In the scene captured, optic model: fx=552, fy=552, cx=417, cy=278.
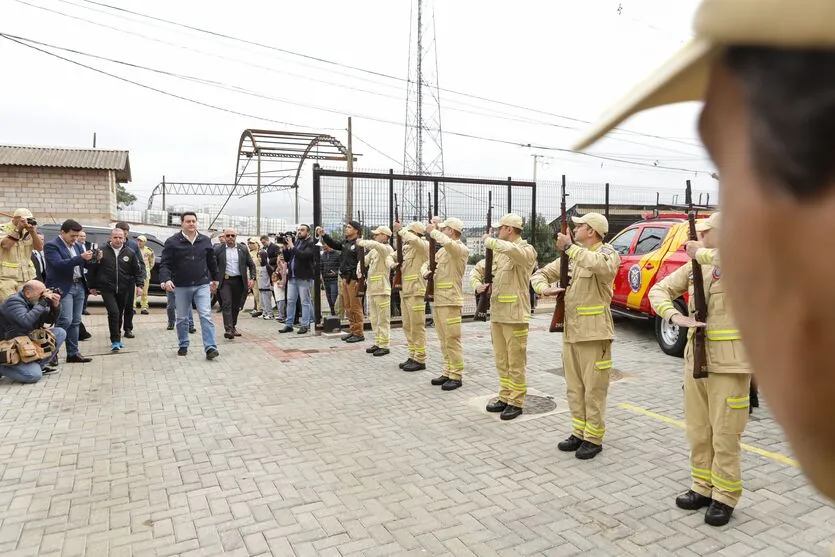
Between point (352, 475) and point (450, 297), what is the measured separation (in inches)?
120

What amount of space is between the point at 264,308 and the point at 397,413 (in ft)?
26.1

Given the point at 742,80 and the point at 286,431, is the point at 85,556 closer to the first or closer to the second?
the point at 286,431

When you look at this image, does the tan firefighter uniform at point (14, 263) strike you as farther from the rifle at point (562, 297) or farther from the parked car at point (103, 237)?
the rifle at point (562, 297)

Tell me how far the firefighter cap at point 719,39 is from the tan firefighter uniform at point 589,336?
4005 mm

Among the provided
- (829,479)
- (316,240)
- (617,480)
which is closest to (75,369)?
(316,240)

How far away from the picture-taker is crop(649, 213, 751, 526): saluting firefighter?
342cm

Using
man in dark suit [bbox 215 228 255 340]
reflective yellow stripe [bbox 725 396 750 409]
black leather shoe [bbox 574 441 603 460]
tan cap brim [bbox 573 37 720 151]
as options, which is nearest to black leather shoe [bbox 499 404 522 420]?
black leather shoe [bbox 574 441 603 460]

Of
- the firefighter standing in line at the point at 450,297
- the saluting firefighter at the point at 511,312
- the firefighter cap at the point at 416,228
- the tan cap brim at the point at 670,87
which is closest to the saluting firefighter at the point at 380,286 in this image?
the firefighter cap at the point at 416,228

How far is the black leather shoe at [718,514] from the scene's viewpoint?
3.40m

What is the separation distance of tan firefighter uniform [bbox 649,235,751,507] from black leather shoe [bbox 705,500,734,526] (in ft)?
0.13

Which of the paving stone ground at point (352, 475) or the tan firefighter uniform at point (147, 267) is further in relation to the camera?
the tan firefighter uniform at point (147, 267)

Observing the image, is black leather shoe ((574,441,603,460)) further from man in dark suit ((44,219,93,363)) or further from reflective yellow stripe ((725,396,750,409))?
man in dark suit ((44,219,93,363))

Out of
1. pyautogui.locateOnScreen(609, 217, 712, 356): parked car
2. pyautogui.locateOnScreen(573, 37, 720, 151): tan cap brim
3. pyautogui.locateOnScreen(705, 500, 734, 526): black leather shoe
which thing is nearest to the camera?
pyautogui.locateOnScreen(573, 37, 720, 151): tan cap brim

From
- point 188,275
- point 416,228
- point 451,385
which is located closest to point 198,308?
point 188,275
